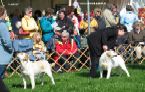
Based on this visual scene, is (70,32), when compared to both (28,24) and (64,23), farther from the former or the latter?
(28,24)

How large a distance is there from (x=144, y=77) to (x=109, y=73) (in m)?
0.80

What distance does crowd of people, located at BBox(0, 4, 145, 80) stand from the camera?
413 inches

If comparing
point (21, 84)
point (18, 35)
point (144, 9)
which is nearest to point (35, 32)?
point (18, 35)

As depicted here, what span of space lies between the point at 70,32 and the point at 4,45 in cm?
568

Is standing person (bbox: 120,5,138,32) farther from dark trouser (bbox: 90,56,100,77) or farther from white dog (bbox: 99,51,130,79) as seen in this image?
white dog (bbox: 99,51,130,79)

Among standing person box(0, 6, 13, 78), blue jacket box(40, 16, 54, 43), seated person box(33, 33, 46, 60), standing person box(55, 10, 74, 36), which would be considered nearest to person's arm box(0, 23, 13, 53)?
standing person box(0, 6, 13, 78)

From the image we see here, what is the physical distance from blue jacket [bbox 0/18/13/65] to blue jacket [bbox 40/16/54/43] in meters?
5.12

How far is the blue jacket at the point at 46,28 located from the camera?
12.5 meters

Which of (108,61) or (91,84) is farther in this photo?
(108,61)

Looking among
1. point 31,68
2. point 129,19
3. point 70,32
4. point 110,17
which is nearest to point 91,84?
point 31,68

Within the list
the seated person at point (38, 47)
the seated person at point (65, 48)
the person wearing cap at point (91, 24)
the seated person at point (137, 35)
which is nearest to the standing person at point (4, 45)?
the seated person at point (38, 47)

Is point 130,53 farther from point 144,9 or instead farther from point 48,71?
point 48,71

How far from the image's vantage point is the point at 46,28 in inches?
493

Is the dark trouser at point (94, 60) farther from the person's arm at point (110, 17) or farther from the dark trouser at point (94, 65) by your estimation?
the person's arm at point (110, 17)
